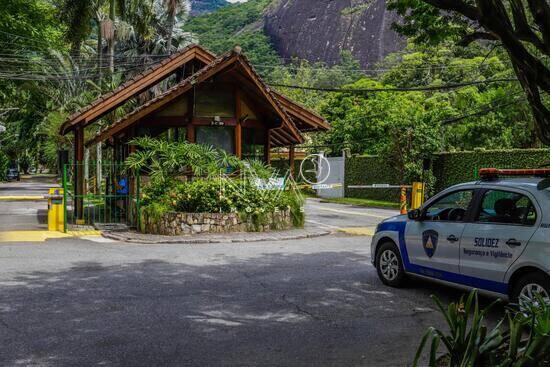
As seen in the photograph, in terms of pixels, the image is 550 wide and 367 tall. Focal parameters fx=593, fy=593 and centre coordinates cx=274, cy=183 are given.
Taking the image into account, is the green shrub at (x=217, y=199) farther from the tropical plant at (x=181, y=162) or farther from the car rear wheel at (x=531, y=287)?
the car rear wheel at (x=531, y=287)

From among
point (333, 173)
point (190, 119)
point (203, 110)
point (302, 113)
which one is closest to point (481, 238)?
point (190, 119)

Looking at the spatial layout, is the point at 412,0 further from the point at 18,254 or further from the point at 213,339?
the point at 18,254

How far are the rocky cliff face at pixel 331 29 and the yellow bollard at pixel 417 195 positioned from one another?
84.9m

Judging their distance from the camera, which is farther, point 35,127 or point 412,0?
point 35,127

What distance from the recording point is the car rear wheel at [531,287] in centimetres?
605

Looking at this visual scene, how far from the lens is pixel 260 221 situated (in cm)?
1559

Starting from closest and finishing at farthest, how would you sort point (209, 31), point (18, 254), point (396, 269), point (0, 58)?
point (396, 269)
point (18, 254)
point (0, 58)
point (209, 31)

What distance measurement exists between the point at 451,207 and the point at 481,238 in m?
1.06

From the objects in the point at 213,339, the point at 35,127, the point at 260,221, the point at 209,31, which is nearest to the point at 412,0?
the point at 213,339

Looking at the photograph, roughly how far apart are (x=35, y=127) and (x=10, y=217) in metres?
41.0

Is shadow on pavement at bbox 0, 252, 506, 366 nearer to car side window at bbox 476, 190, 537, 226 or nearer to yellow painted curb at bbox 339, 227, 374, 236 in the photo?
car side window at bbox 476, 190, 537, 226

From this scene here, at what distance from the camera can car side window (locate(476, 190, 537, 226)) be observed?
21.3 feet

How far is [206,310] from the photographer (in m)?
7.22

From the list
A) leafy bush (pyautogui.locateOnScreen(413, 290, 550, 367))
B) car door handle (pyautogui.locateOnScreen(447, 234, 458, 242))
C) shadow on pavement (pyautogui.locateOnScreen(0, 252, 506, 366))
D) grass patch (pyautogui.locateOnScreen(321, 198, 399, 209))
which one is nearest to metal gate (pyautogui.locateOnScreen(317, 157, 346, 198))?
grass patch (pyautogui.locateOnScreen(321, 198, 399, 209))
